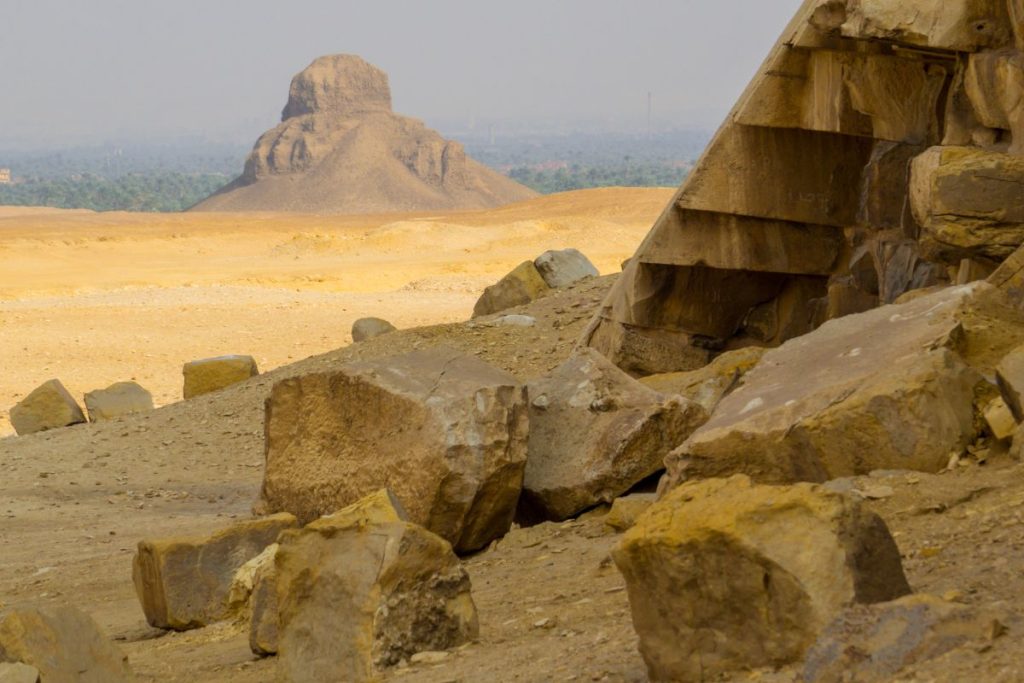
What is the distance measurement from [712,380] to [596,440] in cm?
133

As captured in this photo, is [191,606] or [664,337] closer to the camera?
[191,606]

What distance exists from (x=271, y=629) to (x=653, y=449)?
211 cm

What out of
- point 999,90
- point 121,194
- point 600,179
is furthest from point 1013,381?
point 600,179

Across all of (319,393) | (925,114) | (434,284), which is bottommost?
(434,284)

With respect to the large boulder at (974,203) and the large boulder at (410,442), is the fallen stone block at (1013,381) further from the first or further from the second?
the large boulder at (410,442)

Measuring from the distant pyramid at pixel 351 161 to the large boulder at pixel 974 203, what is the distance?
49352 millimetres

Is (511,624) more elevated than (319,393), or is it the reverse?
(319,393)

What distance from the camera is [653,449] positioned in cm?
637

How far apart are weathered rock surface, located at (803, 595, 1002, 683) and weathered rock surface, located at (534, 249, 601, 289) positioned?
1131 centimetres

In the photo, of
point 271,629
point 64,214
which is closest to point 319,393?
point 271,629

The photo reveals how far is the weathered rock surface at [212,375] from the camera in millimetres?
13398

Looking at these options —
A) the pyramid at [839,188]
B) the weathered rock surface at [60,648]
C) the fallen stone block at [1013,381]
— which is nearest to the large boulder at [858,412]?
the fallen stone block at [1013,381]

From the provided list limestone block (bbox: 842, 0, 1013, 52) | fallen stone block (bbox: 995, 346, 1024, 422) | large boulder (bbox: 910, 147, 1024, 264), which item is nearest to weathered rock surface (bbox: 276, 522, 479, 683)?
fallen stone block (bbox: 995, 346, 1024, 422)

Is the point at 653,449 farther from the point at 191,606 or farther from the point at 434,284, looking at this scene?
the point at 434,284
